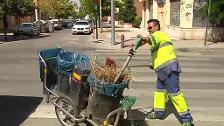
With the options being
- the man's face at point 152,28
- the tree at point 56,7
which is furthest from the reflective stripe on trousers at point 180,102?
the tree at point 56,7

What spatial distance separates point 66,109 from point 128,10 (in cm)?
6149

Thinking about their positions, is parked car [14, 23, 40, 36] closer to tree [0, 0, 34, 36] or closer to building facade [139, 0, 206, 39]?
tree [0, 0, 34, 36]

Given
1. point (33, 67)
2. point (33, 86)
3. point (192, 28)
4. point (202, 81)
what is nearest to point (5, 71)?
point (33, 67)

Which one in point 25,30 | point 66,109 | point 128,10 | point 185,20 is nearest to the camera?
point 66,109

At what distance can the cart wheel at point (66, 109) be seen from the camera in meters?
6.85

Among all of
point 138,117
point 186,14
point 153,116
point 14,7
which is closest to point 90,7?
point 14,7

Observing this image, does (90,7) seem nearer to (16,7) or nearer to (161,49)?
(16,7)

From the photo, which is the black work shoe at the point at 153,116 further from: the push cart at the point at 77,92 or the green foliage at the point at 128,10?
the green foliage at the point at 128,10

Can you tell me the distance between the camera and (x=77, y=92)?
6.73 meters

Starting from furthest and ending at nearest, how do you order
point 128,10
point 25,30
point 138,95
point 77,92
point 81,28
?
1. point 128,10
2. point 81,28
3. point 25,30
4. point 138,95
5. point 77,92

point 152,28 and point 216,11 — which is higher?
point 216,11

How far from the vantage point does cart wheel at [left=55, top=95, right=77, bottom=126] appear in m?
6.85

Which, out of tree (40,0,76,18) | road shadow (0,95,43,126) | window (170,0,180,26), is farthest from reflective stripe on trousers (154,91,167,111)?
tree (40,0,76,18)

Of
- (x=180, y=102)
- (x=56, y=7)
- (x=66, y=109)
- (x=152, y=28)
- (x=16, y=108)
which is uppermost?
Result: (x=56, y=7)
